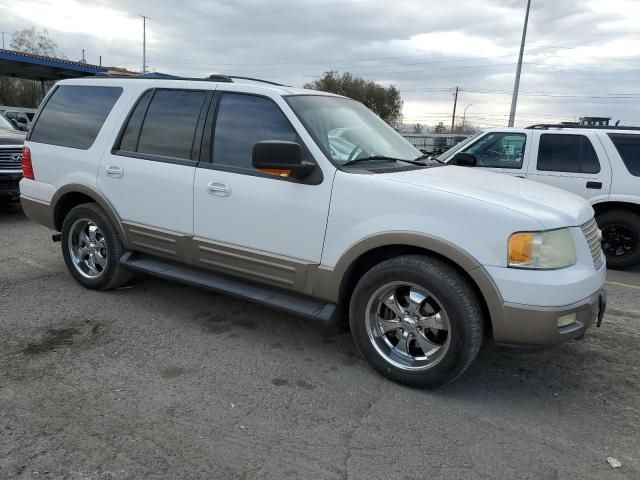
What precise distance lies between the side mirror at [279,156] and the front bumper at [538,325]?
5.09 ft

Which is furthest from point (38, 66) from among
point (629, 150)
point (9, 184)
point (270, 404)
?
point (270, 404)

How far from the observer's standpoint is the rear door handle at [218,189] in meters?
3.88

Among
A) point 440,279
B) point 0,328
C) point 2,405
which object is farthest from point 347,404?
point 0,328

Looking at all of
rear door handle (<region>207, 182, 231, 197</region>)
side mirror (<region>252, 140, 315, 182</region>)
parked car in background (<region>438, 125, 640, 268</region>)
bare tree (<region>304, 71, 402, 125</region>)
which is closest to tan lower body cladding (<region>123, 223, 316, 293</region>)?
rear door handle (<region>207, 182, 231, 197</region>)

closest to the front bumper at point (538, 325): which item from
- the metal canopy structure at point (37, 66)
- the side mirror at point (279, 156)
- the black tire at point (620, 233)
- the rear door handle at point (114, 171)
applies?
the side mirror at point (279, 156)

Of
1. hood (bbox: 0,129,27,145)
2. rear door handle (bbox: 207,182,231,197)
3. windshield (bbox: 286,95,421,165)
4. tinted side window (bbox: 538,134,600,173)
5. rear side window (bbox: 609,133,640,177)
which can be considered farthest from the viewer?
hood (bbox: 0,129,27,145)

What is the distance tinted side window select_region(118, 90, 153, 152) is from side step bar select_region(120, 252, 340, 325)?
939 millimetres

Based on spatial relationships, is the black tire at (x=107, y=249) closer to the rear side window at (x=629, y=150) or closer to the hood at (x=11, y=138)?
the hood at (x=11, y=138)

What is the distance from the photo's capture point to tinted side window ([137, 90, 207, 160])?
4188 millimetres

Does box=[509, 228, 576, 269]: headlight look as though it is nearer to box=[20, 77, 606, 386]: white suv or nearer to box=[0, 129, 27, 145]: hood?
box=[20, 77, 606, 386]: white suv

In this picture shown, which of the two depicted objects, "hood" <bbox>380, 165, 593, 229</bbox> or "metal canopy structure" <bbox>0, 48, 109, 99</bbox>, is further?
"metal canopy structure" <bbox>0, 48, 109, 99</bbox>

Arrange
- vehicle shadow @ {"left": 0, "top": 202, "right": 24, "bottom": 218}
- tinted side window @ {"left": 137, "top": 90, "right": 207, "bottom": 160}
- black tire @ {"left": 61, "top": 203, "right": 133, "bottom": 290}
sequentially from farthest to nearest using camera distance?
vehicle shadow @ {"left": 0, "top": 202, "right": 24, "bottom": 218}
black tire @ {"left": 61, "top": 203, "right": 133, "bottom": 290}
tinted side window @ {"left": 137, "top": 90, "right": 207, "bottom": 160}

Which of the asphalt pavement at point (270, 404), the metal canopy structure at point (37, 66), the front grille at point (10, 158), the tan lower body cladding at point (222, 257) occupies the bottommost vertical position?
the asphalt pavement at point (270, 404)

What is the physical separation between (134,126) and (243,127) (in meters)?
1.16
